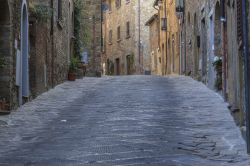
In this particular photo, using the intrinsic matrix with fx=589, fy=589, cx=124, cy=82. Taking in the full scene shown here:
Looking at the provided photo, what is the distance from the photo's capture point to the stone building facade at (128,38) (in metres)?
42.2

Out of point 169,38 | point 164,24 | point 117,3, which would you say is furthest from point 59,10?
point 117,3

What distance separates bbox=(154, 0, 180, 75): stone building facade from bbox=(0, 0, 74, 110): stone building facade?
25.6 ft

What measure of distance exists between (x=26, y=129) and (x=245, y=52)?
432 cm

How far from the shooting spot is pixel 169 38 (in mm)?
32062

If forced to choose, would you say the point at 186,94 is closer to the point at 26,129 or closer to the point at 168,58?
the point at 26,129

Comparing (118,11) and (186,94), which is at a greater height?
(118,11)

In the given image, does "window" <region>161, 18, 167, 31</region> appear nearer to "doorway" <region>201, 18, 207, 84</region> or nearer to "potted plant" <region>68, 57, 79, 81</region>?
"potted plant" <region>68, 57, 79, 81</region>

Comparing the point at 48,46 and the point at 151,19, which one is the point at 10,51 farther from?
the point at 151,19

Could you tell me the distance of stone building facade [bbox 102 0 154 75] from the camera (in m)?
42.2

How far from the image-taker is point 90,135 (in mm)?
9133

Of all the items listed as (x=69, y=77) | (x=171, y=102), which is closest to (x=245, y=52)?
(x=171, y=102)

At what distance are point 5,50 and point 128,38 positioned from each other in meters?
31.8

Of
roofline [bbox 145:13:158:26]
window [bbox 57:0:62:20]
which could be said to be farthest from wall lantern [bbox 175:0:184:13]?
roofline [bbox 145:13:158:26]

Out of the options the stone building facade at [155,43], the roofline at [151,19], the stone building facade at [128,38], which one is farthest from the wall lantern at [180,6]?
the stone building facade at [128,38]
